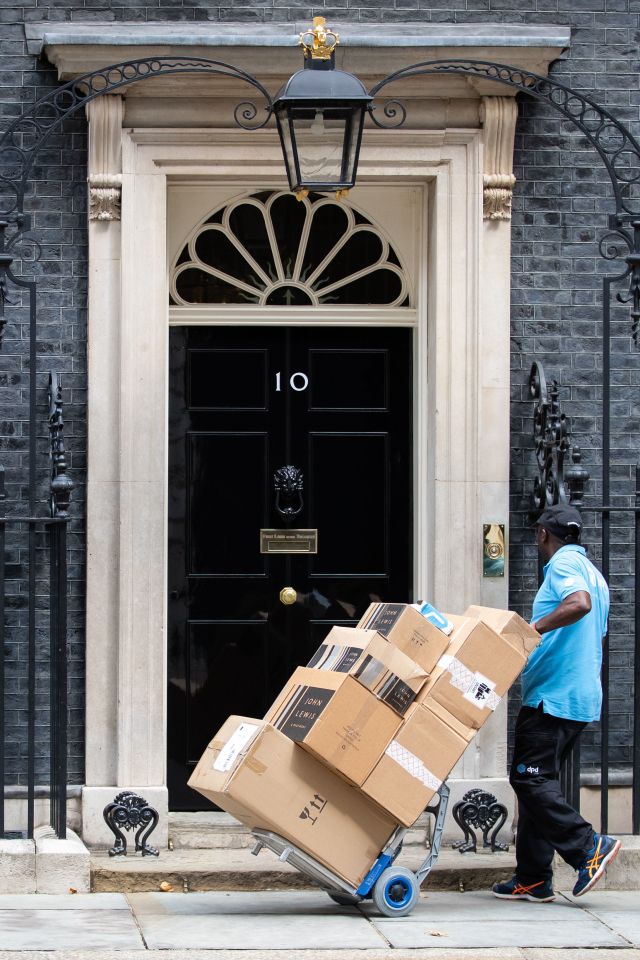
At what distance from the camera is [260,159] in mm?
8562

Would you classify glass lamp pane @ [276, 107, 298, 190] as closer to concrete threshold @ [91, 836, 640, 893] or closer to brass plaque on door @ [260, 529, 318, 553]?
brass plaque on door @ [260, 529, 318, 553]

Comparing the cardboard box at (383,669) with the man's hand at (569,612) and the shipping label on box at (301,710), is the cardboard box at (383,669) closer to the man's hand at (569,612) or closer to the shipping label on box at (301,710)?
the shipping label on box at (301,710)

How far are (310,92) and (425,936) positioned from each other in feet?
11.7

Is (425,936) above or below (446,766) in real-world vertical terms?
below

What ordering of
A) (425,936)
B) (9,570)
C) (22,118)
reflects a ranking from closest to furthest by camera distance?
(425,936)
(22,118)
(9,570)

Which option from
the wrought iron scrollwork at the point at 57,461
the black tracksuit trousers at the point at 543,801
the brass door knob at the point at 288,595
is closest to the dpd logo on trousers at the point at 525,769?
the black tracksuit trousers at the point at 543,801

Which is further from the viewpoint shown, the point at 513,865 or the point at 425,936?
the point at 513,865

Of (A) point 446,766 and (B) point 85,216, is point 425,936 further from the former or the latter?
(B) point 85,216

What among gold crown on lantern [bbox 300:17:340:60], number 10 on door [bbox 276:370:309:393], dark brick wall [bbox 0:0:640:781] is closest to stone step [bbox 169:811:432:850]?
dark brick wall [bbox 0:0:640:781]

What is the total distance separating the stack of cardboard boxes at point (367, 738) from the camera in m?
6.87

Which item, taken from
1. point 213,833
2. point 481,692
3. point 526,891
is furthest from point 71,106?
point 526,891

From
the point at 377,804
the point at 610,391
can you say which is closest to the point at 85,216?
Result: the point at 610,391

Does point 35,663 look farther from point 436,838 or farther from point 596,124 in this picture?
point 596,124

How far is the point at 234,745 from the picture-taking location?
7.04m
